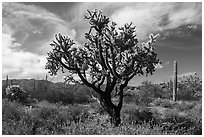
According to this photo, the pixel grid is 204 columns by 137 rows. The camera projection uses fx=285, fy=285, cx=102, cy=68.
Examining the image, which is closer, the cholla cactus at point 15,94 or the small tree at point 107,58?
the small tree at point 107,58

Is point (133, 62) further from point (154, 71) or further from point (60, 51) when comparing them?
point (60, 51)

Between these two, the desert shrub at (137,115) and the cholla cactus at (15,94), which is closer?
the desert shrub at (137,115)

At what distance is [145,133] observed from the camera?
23.4 feet

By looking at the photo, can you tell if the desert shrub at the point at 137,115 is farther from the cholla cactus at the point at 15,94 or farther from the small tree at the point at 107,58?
the cholla cactus at the point at 15,94

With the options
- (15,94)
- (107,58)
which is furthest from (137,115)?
(15,94)

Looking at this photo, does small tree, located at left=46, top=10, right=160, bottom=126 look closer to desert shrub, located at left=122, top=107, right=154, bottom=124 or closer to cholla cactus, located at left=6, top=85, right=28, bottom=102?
desert shrub, located at left=122, top=107, right=154, bottom=124

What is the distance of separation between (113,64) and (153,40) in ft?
6.67

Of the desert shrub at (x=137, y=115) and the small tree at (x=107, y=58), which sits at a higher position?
the small tree at (x=107, y=58)

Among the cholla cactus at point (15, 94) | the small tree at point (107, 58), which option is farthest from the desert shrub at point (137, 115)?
the cholla cactus at point (15, 94)

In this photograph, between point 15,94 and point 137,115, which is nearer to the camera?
point 137,115

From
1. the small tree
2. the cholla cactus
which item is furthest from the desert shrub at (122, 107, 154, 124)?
the cholla cactus

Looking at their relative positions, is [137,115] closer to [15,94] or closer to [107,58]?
[107,58]

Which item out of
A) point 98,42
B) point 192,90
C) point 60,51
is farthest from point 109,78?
point 192,90

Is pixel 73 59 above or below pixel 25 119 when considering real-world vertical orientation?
above
